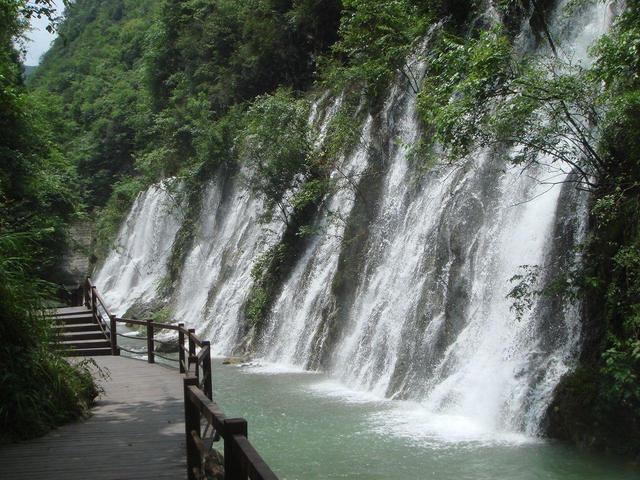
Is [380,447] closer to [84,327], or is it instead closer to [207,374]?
[207,374]

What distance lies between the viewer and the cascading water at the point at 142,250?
30.7 m

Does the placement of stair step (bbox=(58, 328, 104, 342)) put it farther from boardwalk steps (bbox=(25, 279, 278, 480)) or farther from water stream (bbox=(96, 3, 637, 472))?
boardwalk steps (bbox=(25, 279, 278, 480))

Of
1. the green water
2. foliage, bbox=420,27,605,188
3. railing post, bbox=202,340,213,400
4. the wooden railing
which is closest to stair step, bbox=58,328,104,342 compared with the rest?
the green water

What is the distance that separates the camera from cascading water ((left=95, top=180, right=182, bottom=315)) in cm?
3066

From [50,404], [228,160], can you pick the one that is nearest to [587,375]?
[50,404]

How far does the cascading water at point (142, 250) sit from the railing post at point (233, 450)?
2526cm

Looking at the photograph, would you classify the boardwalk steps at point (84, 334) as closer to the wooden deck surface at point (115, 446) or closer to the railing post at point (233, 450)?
the wooden deck surface at point (115, 446)

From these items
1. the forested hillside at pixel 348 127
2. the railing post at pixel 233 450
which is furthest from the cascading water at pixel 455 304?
the railing post at pixel 233 450

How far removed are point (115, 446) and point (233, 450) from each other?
11.6 ft

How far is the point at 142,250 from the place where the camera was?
33.4m

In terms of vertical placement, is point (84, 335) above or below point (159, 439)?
above

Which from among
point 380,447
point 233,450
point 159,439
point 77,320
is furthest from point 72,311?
point 233,450

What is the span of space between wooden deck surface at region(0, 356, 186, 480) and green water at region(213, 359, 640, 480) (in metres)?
1.56

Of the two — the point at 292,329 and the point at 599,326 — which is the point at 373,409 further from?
the point at 292,329
